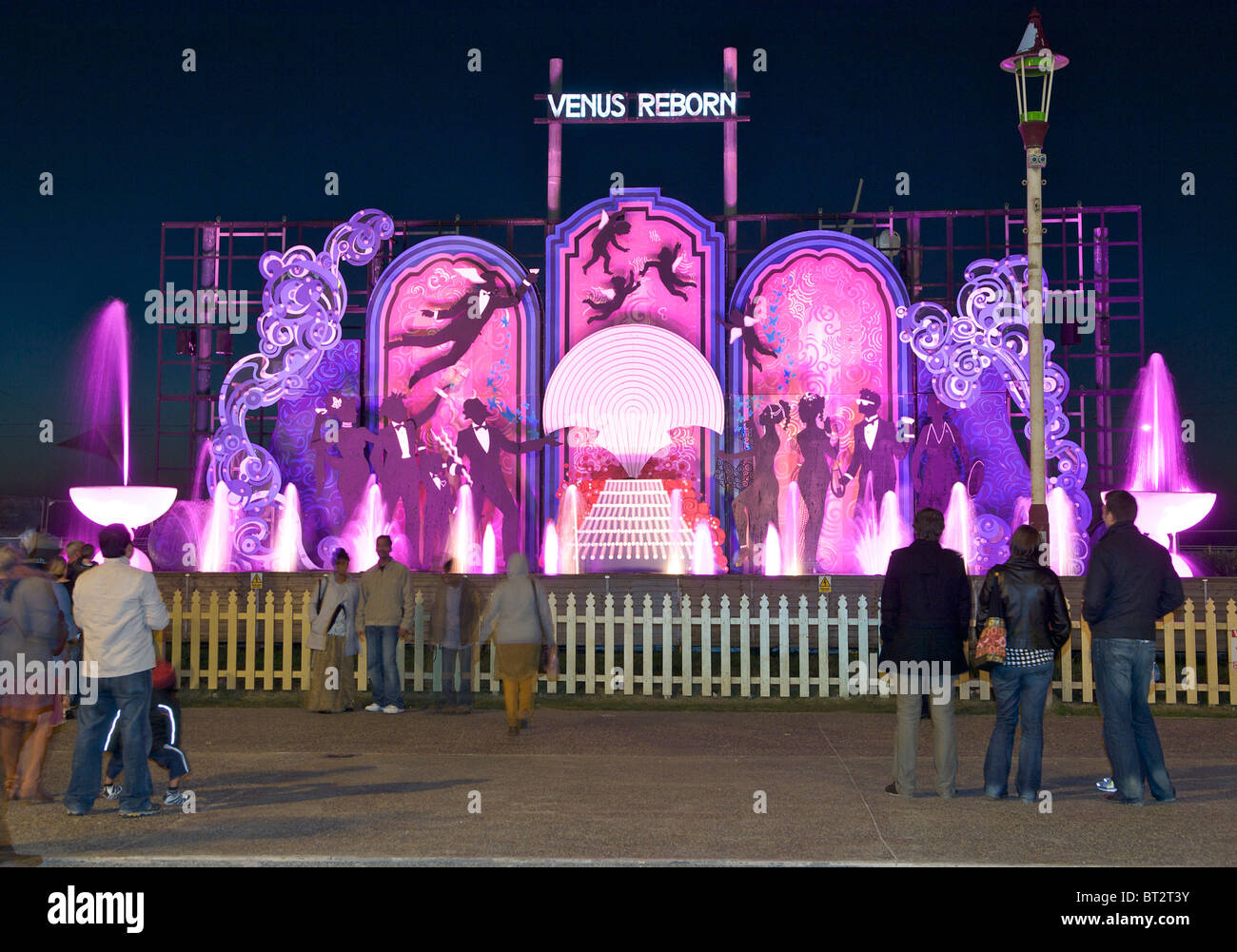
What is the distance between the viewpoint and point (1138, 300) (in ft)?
85.9

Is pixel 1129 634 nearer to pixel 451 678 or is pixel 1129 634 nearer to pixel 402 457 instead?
pixel 451 678

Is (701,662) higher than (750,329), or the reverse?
(750,329)

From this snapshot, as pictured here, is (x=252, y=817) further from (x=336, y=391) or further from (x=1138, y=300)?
(x=1138, y=300)

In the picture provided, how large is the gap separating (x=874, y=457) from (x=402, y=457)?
9.97m

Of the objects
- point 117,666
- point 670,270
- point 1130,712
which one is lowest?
point 1130,712

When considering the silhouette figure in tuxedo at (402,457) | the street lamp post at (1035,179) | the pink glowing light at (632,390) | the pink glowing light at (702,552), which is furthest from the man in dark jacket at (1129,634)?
the silhouette figure in tuxedo at (402,457)

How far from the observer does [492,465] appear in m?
25.1

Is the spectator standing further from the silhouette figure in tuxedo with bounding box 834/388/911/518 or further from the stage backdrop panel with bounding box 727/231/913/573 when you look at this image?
the silhouette figure in tuxedo with bounding box 834/388/911/518

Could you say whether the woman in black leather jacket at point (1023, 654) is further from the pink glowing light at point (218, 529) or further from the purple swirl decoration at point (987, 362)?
the pink glowing light at point (218, 529)

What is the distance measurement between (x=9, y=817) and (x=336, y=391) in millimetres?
19110

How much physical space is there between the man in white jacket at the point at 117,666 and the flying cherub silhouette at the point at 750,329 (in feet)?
62.5

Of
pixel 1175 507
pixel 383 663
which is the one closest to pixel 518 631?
pixel 383 663

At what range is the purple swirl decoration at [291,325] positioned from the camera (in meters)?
25.3

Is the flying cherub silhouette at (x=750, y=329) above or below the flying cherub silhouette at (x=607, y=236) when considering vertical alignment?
below
